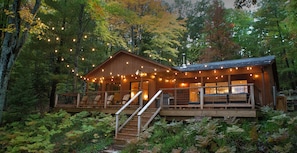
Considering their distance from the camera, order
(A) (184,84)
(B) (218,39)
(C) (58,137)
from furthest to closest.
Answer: (B) (218,39), (A) (184,84), (C) (58,137)

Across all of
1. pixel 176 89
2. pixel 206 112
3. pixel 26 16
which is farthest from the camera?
pixel 176 89

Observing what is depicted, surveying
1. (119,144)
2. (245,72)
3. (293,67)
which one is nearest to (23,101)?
(119,144)

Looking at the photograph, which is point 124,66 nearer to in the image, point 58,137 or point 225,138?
point 58,137

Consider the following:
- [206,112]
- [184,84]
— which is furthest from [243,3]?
[184,84]

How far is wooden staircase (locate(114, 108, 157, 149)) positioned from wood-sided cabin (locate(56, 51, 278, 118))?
0.65m

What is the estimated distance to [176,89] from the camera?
34.3 feet

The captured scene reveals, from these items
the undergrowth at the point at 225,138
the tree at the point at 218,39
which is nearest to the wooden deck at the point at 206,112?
the undergrowth at the point at 225,138

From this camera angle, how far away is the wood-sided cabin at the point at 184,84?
32.0ft

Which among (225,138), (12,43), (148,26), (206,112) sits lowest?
(225,138)

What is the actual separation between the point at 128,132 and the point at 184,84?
7.30 m

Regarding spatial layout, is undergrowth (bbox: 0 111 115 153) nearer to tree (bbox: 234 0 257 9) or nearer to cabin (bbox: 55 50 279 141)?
cabin (bbox: 55 50 279 141)

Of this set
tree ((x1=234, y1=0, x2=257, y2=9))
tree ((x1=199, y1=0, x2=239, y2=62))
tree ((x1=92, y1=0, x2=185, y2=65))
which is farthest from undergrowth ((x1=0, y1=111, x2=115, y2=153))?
tree ((x1=199, y1=0, x2=239, y2=62))

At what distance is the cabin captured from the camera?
9.47m

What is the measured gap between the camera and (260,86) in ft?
41.0
